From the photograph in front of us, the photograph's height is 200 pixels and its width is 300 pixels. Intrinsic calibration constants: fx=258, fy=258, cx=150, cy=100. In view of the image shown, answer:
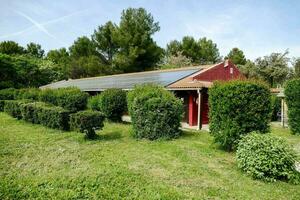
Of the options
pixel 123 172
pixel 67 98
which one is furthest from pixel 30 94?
pixel 123 172

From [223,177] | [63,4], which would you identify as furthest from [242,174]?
[63,4]

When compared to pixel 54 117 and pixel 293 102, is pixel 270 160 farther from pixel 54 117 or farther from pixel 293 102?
pixel 54 117

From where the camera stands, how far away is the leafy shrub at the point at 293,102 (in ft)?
42.0

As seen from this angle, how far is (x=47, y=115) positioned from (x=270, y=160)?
10474mm

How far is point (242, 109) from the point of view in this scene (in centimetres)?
813

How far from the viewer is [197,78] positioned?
18.7 meters

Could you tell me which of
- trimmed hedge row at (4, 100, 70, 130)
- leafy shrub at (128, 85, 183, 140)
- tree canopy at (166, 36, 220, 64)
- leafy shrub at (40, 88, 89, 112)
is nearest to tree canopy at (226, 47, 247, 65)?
tree canopy at (166, 36, 220, 64)

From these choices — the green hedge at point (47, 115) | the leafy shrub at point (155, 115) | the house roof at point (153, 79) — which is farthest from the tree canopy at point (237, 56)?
Result: the green hedge at point (47, 115)

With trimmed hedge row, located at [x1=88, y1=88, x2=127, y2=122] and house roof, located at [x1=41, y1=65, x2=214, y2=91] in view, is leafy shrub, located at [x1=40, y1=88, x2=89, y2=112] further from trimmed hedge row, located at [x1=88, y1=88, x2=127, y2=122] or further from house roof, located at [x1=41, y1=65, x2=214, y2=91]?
house roof, located at [x1=41, y1=65, x2=214, y2=91]

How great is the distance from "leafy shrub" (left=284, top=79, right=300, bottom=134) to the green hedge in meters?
11.1

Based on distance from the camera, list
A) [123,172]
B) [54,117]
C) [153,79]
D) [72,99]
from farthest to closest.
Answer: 1. [153,79]
2. [72,99]
3. [54,117]
4. [123,172]

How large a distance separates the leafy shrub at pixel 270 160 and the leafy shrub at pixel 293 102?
762 cm

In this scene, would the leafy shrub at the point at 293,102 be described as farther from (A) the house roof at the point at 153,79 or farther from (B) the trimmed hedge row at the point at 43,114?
(B) the trimmed hedge row at the point at 43,114

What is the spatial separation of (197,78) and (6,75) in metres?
28.9
